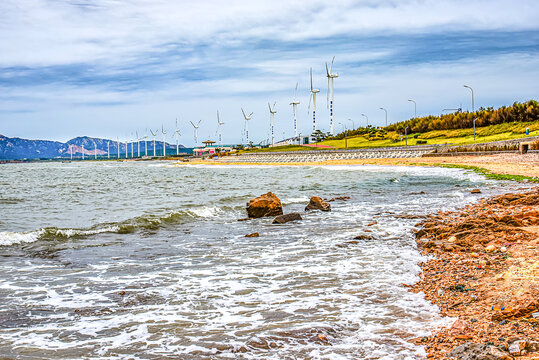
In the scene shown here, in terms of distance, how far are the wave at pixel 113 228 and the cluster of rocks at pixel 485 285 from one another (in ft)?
32.8

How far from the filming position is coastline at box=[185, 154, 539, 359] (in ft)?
16.9

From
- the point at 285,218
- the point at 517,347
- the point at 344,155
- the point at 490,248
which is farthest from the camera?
the point at 344,155

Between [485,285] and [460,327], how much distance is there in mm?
1849

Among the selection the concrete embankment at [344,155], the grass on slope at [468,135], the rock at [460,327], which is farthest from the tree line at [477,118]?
the rock at [460,327]

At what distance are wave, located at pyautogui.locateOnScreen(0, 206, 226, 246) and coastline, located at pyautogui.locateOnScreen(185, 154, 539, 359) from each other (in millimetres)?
9989

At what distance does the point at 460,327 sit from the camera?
18.4 ft

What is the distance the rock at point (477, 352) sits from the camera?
4.54 metres

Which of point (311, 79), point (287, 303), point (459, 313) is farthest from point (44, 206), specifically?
point (311, 79)

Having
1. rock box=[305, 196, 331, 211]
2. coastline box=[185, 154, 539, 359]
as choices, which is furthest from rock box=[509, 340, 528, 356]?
rock box=[305, 196, 331, 211]

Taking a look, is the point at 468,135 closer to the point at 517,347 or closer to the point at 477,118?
the point at 477,118

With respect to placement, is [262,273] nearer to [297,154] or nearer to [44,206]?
[44,206]

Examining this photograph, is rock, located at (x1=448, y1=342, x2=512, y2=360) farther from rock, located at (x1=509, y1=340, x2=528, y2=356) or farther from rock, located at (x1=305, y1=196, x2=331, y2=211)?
rock, located at (x1=305, y1=196, x2=331, y2=211)

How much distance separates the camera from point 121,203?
26516mm

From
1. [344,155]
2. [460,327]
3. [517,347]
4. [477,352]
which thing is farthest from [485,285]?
[344,155]
